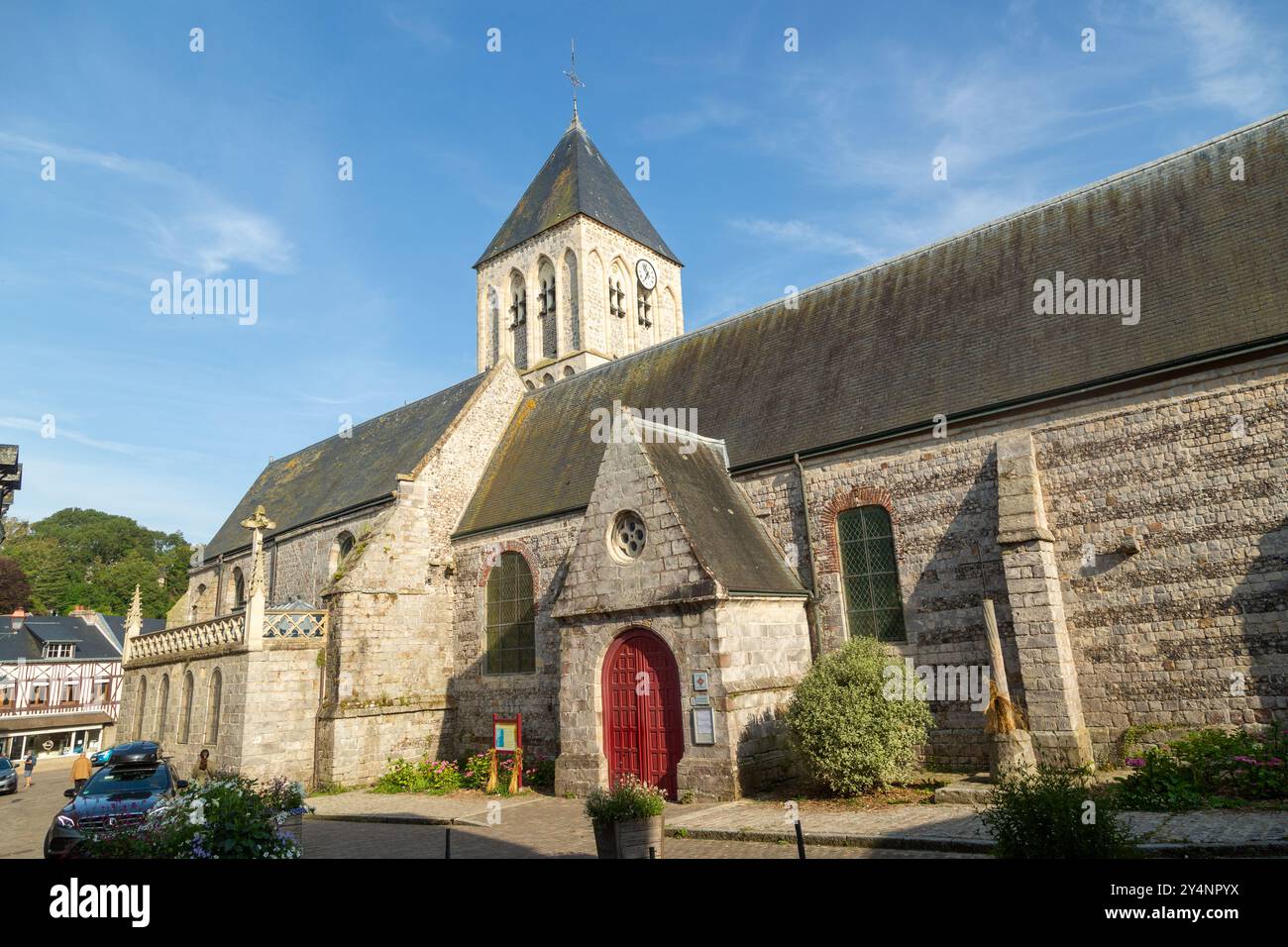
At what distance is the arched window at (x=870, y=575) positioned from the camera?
47.9ft

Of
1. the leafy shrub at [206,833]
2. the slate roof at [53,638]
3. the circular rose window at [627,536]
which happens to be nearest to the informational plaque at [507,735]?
the circular rose window at [627,536]

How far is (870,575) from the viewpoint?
590 inches

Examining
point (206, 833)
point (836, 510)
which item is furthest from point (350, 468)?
point (206, 833)

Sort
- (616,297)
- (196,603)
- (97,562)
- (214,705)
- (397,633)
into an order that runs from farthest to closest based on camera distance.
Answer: (97,562), (616,297), (196,603), (214,705), (397,633)

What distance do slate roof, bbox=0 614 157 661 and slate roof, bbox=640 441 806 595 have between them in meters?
40.7

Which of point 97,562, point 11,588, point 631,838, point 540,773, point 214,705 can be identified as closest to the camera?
point 631,838

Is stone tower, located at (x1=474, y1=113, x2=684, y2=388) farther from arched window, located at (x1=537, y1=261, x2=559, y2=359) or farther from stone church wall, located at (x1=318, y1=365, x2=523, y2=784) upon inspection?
stone church wall, located at (x1=318, y1=365, x2=523, y2=784)

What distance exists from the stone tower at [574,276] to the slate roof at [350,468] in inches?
342

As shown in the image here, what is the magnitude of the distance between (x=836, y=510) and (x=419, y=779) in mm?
11121

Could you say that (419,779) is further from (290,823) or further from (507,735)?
(290,823)

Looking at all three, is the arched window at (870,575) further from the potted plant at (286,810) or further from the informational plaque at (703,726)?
the potted plant at (286,810)

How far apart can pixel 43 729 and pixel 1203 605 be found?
54.1 metres
